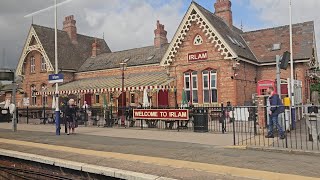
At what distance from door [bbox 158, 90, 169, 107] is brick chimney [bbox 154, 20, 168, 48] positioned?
8.10m

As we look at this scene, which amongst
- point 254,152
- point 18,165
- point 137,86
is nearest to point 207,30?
point 137,86

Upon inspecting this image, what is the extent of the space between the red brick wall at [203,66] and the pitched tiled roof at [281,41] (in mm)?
5179

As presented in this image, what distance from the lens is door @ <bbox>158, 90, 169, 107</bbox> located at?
28078 mm

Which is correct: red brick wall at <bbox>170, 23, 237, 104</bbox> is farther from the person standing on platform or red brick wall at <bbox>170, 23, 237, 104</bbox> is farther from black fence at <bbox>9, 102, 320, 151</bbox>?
the person standing on platform

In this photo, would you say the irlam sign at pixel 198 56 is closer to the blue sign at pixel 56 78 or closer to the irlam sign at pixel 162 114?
the irlam sign at pixel 162 114

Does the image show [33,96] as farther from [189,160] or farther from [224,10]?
[189,160]

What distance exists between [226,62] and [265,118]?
10.4 metres

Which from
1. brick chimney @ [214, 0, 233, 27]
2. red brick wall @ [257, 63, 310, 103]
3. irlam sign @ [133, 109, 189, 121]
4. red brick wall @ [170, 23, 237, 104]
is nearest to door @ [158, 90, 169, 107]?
red brick wall @ [170, 23, 237, 104]

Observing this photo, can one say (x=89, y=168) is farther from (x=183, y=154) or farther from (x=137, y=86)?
(x=137, y=86)

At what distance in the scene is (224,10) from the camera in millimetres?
30594

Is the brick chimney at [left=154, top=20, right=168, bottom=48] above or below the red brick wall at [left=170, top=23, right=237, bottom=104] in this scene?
above

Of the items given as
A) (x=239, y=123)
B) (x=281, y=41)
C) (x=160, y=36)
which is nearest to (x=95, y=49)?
(x=160, y=36)

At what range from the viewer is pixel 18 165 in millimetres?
10227

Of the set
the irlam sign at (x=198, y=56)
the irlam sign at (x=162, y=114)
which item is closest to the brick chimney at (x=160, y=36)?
the irlam sign at (x=198, y=56)
